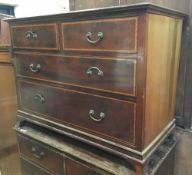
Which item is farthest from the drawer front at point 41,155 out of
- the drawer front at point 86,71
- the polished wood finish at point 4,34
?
the polished wood finish at point 4,34

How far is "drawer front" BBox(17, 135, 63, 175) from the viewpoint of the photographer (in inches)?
47.8

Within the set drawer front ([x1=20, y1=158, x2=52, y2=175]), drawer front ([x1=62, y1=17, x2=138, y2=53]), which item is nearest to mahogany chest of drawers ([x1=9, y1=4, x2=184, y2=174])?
drawer front ([x1=62, y1=17, x2=138, y2=53])

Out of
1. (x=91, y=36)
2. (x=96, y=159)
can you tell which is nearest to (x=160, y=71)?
(x=91, y=36)

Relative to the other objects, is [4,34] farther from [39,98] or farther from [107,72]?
[107,72]

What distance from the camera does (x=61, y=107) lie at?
1.15 m

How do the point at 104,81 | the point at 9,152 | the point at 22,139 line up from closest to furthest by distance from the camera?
1. the point at 104,81
2. the point at 22,139
3. the point at 9,152

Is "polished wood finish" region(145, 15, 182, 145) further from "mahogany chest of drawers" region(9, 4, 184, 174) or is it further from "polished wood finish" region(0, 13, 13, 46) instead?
"polished wood finish" region(0, 13, 13, 46)

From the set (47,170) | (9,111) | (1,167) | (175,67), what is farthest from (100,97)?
(1,167)

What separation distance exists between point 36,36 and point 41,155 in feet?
2.34

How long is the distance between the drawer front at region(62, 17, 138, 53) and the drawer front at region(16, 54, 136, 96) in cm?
5

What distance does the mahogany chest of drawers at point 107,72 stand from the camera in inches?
32.2

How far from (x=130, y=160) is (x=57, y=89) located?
1.70 ft

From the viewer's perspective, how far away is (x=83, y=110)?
1.04 metres

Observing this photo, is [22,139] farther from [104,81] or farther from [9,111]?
[104,81]
